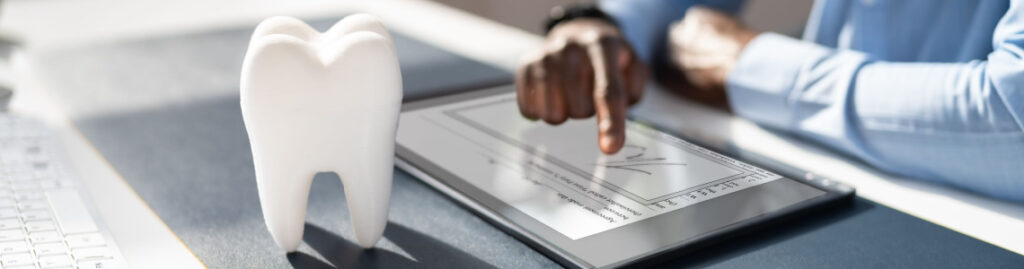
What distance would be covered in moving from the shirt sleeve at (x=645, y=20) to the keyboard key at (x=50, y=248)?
0.64m

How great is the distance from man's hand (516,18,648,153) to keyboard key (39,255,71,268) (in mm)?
348

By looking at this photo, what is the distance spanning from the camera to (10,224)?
0.48 m

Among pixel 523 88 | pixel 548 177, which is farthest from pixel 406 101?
pixel 548 177

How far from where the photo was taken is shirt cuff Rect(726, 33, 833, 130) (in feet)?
2.47

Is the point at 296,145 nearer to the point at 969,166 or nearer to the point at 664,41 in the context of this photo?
the point at 969,166

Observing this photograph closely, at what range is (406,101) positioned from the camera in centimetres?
71

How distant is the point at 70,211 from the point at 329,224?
164 mm

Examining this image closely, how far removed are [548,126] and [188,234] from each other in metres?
0.30

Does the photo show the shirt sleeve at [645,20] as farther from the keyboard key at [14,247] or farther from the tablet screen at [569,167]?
the keyboard key at [14,247]

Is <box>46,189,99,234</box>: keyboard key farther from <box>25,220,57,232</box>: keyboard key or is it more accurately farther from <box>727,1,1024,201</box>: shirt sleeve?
<box>727,1,1024,201</box>: shirt sleeve

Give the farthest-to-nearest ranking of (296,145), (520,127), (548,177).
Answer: (520,127) → (548,177) → (296,145)

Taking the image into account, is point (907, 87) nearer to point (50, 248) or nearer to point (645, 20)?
point (645, 20)

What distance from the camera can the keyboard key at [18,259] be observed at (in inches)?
16.8

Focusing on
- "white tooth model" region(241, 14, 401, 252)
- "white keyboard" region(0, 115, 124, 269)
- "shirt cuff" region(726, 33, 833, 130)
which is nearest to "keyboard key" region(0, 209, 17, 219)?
"white keyboard" region(0, 115, 124, 269)
